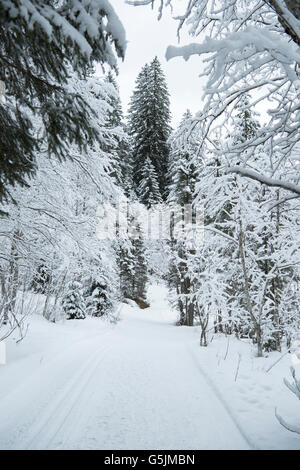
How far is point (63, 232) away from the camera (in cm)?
672

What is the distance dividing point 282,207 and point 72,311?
11.8 metres

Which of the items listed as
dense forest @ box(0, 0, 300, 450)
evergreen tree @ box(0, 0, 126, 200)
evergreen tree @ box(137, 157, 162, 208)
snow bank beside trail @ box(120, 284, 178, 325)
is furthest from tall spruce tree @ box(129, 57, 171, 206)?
evergreen tree @ box(0, 0, 126, 200)

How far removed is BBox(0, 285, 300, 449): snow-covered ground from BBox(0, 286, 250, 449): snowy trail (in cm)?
1

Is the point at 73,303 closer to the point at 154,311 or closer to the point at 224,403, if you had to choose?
the point at 224,403

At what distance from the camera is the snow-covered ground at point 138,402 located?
10.4ft

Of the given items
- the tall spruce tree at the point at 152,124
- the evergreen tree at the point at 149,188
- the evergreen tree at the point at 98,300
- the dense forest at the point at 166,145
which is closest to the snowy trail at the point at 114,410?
the dense forest at the point at 166,145

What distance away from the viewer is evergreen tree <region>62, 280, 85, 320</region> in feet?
50.2

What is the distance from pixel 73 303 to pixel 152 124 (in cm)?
2935

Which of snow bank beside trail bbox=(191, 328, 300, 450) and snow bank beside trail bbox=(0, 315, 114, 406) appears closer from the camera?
snow bank beside trail bbox=(191, 328, 300, 450)

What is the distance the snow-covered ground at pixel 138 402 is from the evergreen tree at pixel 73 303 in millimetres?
7884

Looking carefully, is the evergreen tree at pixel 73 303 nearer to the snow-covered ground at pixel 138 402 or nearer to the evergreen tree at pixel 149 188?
the snow-covered ground at pixel 138 402

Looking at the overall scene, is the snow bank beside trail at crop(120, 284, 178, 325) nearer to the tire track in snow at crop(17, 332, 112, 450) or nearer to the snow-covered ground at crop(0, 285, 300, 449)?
the snow-covered ground at crop(0, 285, 300, 449)
